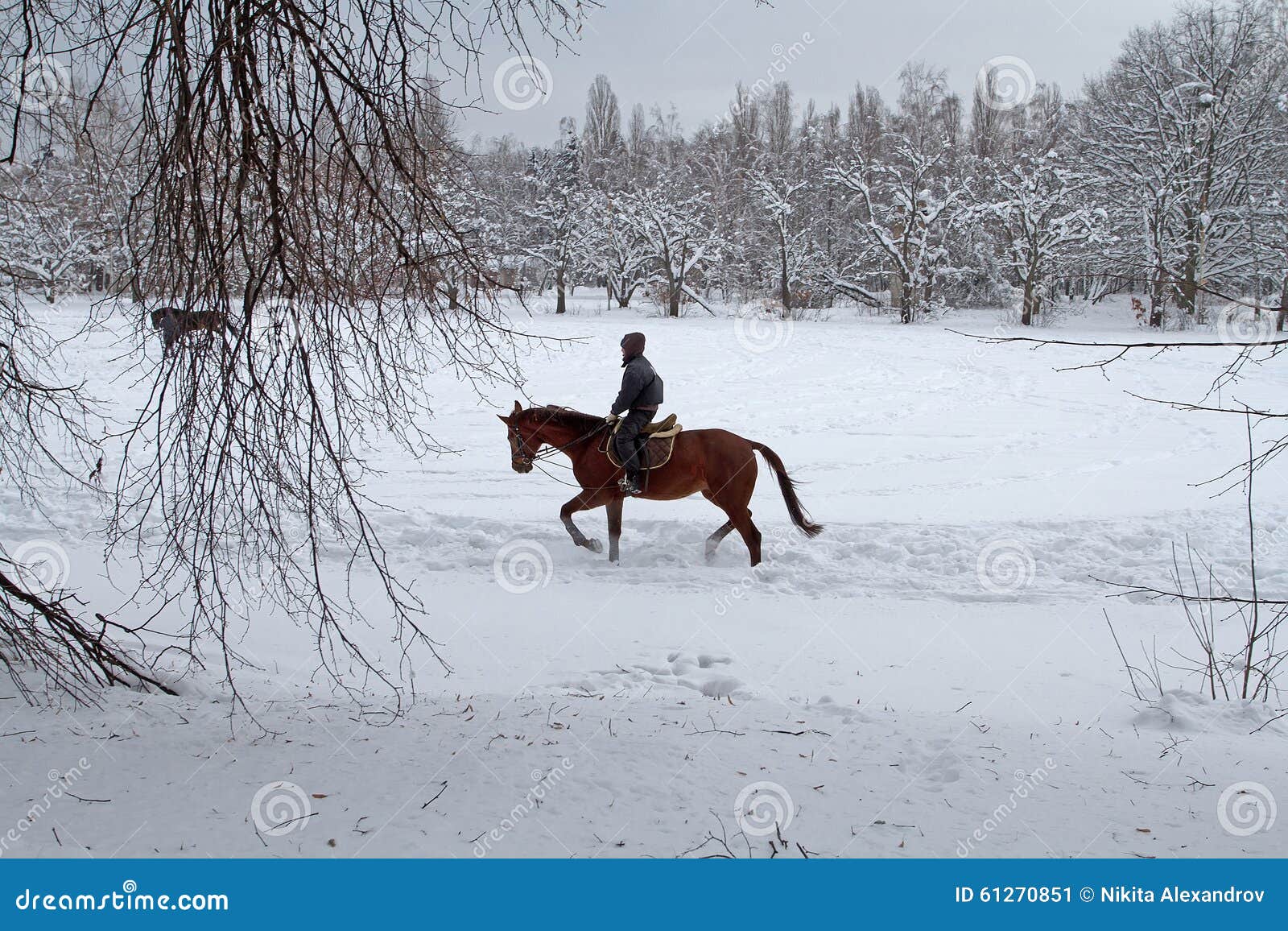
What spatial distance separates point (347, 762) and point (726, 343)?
89.6 ft

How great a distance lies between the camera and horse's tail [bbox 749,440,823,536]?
9.38 meters

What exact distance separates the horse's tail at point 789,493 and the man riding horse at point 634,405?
1.25m

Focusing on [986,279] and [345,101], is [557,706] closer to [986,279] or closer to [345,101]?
[345,101]

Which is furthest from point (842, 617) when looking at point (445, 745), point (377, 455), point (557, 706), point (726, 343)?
point (726, 343)

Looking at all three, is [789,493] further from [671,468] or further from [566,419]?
[566,419]
